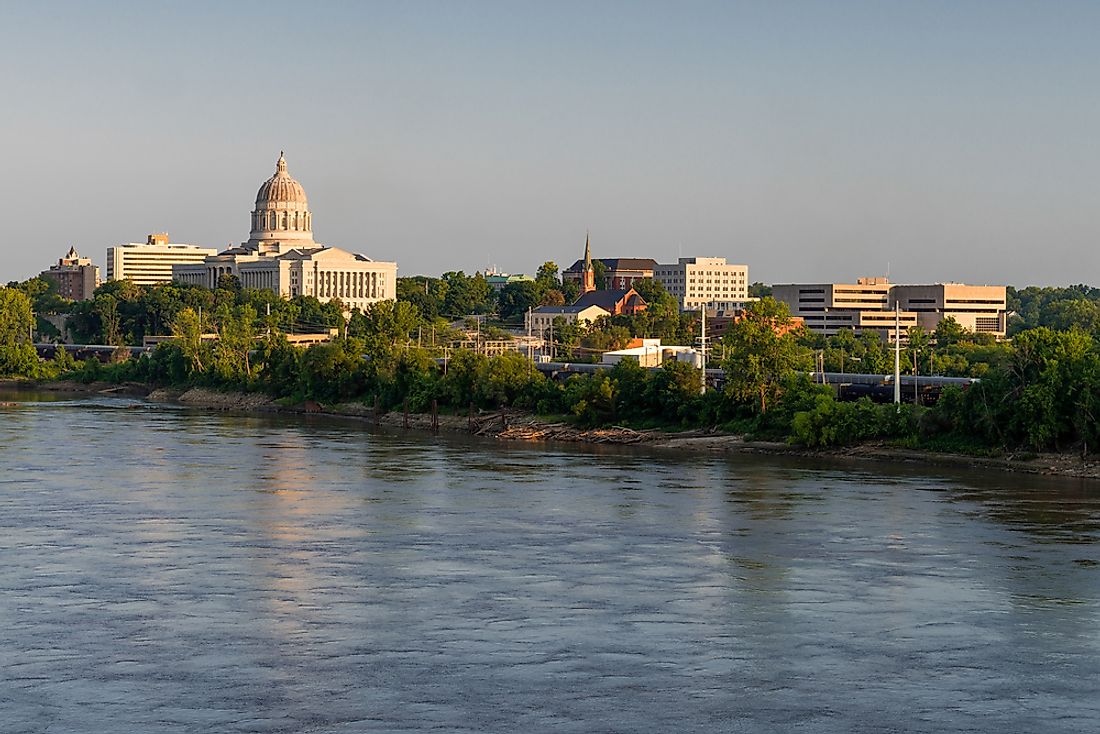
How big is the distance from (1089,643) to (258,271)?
503 feet

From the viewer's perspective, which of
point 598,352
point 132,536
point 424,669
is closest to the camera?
point 424,669

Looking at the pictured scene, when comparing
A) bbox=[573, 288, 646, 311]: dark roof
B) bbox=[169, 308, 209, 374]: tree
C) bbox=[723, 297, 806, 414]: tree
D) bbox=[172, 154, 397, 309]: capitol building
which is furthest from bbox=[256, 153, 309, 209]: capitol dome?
bbox=[723, 297, 806, 414]: tree

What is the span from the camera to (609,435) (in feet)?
205

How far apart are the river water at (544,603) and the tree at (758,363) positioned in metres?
14.0

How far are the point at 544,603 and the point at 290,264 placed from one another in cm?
14423

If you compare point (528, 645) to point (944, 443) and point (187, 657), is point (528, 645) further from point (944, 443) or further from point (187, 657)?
point (944, 443)

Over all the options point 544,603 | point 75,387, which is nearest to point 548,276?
point 75,387

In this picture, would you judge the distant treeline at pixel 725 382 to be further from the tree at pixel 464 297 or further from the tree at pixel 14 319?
the tree at pixel 464 297

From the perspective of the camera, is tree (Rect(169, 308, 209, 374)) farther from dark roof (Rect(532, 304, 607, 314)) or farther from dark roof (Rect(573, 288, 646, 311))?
dark roof (Rect(573, 288, 646, 311))

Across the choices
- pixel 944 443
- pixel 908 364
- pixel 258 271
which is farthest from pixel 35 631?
pixel 258 271

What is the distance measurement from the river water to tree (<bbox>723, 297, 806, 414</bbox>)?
45.9 ft

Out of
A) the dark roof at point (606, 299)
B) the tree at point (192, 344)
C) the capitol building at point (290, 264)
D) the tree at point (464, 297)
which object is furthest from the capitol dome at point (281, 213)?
the tree at point (192, 344)

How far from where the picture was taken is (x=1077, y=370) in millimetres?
50688

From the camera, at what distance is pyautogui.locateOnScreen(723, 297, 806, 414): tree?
60844 millimetres
